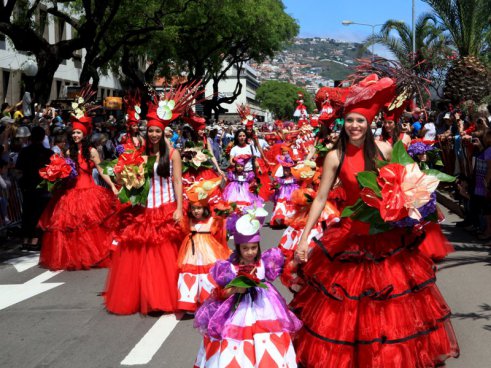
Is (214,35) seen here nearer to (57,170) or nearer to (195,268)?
(57,170)

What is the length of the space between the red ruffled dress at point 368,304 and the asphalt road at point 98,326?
93cm

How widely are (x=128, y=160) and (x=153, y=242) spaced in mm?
927

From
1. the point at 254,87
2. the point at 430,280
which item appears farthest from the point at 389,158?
the point at 254,87

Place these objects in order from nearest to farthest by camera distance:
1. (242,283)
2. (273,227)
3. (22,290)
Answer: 1. (242,283)
2. (22,290)
3. (273,227)

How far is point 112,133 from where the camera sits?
21859mm

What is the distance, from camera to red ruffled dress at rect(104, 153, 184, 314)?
7.14m

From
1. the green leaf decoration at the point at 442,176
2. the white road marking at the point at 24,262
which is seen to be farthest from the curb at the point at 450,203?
the green leaf decoration at the point at 442,176

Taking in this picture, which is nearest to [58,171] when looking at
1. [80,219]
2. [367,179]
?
[80,219]

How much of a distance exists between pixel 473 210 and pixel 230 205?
6351mm

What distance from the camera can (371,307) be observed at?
4684 millimetres

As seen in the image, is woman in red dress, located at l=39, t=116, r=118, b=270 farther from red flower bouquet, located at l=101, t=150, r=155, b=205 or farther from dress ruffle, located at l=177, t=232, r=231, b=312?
dress ruffle, located at l=177, t=232, r=231, b=312

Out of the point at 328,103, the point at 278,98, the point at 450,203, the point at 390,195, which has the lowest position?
the point at 450,203

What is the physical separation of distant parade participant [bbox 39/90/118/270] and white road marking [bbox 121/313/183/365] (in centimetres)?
304

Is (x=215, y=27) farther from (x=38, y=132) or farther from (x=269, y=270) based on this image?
(x=269, y=270)
